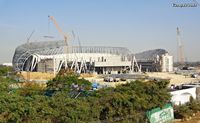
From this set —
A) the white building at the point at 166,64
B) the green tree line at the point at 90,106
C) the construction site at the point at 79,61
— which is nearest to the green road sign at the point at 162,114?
the green tree line at the point at 90,106

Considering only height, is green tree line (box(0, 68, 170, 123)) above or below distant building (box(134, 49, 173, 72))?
below

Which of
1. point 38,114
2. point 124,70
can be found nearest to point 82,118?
point 38,114

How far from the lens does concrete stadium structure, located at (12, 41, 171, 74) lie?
89875 millimetres

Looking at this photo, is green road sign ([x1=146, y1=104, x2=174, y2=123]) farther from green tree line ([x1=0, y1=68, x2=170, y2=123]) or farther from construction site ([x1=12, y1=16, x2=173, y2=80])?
construction site ([x1=12, y1=16, x2=173, y2=80])

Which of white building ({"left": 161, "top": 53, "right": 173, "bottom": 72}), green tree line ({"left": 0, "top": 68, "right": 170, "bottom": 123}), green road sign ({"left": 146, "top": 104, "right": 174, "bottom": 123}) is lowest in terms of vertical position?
green road sign ({"left": 146, "top": 104, "right": 174, "bottom": 123})

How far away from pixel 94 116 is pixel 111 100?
1627mm

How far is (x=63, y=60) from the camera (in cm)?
9031

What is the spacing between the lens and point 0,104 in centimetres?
1498

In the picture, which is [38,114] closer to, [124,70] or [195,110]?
[195,110]

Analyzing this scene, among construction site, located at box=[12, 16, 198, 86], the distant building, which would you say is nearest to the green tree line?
construction site, located at box=[12, 16, 198, 86]

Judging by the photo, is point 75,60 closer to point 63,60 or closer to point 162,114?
point 63,60


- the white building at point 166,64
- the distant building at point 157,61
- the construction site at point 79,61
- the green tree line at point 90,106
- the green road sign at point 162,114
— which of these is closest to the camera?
the green tree line at point 90,106

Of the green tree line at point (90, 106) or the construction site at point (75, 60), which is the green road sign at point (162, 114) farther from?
the construction site at point (75, 60)

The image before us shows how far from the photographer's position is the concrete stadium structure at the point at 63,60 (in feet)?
295
